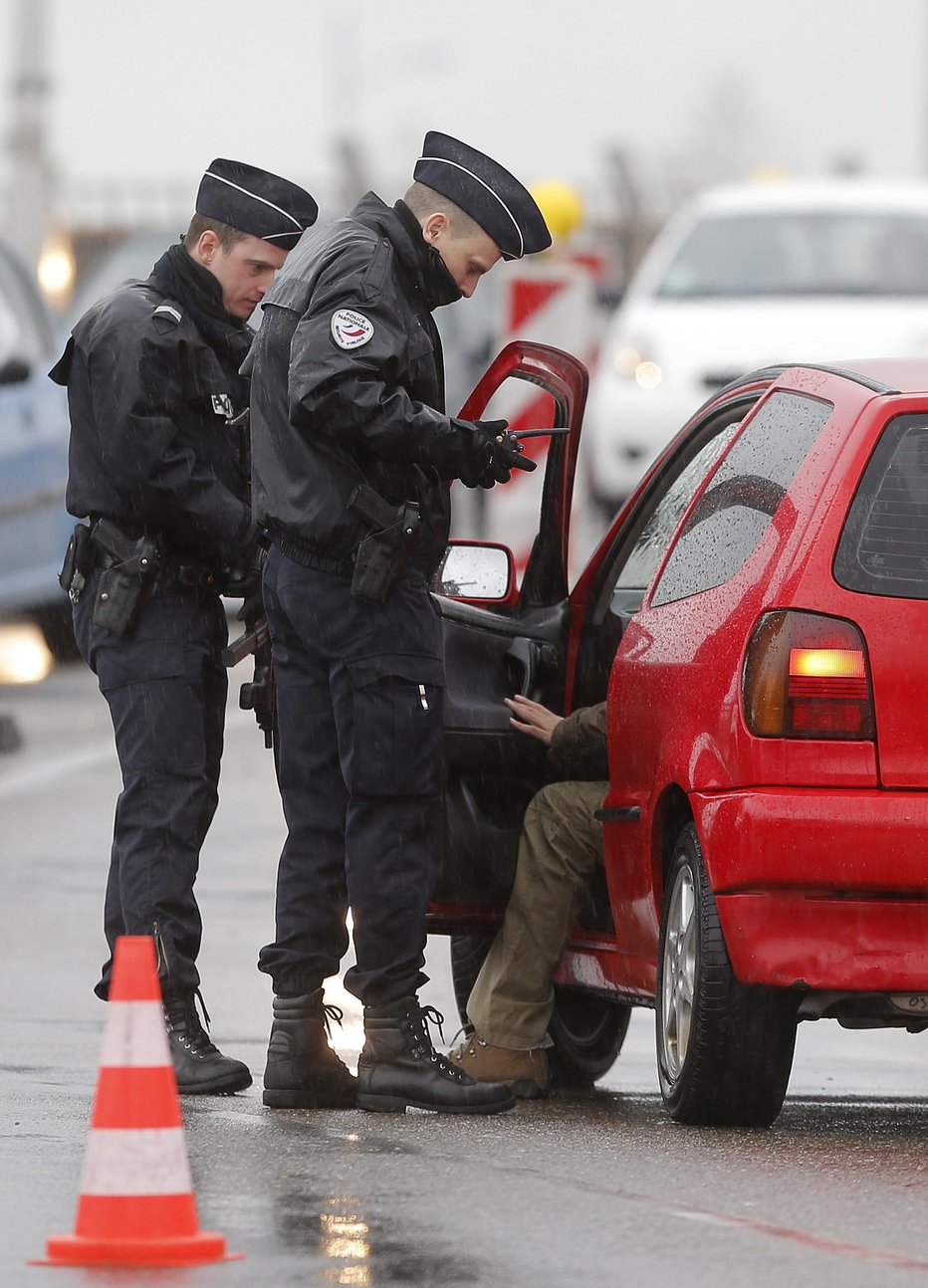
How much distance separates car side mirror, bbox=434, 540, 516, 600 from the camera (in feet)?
21.8

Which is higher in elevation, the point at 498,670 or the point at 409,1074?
the point at 498,670

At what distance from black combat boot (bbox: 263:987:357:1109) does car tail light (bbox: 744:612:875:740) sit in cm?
113

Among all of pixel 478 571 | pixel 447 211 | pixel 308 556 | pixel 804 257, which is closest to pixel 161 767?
pixel 308 556

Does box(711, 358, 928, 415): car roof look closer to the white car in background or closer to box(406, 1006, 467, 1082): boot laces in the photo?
box(406, 1006, 467, 1082): boot laces

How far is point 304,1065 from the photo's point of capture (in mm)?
5945

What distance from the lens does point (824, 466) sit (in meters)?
5.56

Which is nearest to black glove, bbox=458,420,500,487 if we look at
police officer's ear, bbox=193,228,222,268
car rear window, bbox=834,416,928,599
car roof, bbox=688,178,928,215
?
car rear window, bbox=834,416,928,599

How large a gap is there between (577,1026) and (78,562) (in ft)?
4.96

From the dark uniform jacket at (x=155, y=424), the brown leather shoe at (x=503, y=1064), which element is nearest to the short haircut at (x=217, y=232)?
the dark uniform jacket at (x=155, y=424)

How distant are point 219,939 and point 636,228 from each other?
3764cm

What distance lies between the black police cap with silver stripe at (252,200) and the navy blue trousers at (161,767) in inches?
29.5

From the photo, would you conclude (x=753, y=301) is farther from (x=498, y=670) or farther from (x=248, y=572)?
(x=248, y=572)

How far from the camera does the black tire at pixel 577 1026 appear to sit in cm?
669

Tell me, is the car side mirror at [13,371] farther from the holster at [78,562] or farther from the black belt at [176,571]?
the black belt at [176,571]
